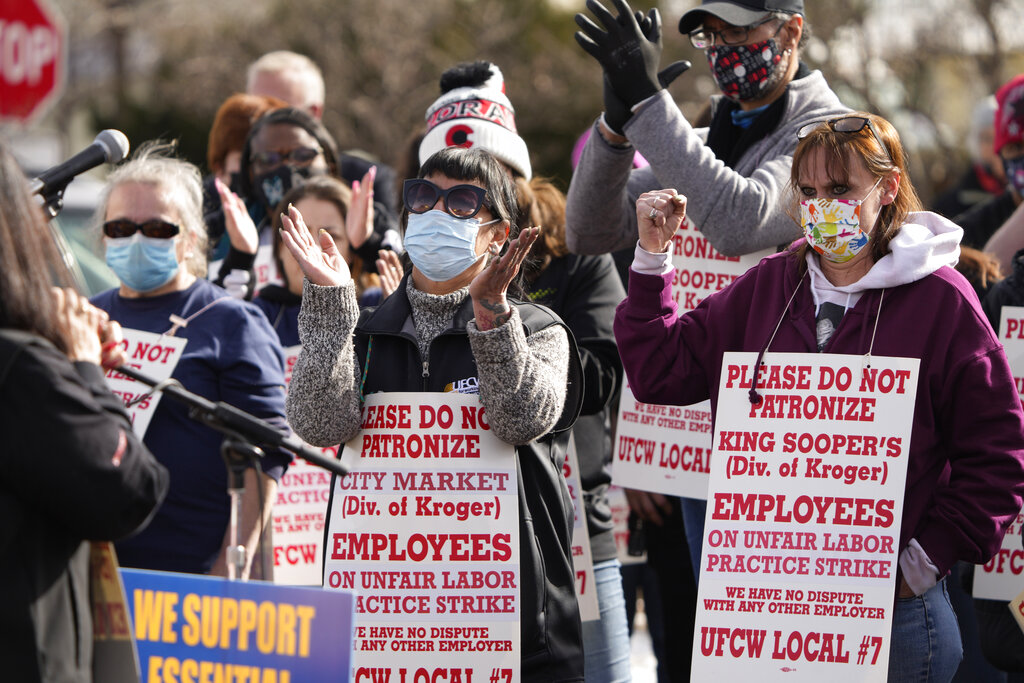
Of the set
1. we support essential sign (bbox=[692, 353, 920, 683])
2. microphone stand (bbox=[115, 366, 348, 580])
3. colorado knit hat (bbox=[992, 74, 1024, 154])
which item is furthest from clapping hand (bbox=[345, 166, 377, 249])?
colorado knit hat (bbox=[992, 74, 1024, 154])

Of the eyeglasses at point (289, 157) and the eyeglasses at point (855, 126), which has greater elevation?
the eyeglasses at point (289, 157)

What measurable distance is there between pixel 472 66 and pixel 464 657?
261cm

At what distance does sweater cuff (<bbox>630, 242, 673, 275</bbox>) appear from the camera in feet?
12.5

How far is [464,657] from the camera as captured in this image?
3615 mm

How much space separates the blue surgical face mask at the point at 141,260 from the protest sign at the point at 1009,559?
2.79 meters

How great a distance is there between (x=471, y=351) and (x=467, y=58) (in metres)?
20.2

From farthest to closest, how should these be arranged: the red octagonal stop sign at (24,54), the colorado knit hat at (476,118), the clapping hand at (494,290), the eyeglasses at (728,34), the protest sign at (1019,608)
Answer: the red octagonal stop sign at (24,54)
the colorado knit hat at (476,118)
the eyeglasses at (728,34)
the protest sign at (1019,608)
the clapping hand at (494,290)

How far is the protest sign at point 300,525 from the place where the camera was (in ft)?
17.3

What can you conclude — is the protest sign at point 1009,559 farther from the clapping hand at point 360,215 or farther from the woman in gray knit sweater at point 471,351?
the clapping hand at point 360,215

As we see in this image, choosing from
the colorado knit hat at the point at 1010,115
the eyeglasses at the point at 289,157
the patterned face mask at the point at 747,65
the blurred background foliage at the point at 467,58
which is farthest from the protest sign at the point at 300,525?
the blurred background foliage at the point at 467,58

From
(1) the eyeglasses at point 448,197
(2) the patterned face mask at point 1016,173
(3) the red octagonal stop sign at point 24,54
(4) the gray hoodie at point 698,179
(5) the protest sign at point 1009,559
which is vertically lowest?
(5) the protest sign at point 1009,559

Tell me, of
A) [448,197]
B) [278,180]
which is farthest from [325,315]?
[278,180]

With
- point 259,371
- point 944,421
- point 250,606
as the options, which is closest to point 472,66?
point 259,371

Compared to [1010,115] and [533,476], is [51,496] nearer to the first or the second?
[533,476]
